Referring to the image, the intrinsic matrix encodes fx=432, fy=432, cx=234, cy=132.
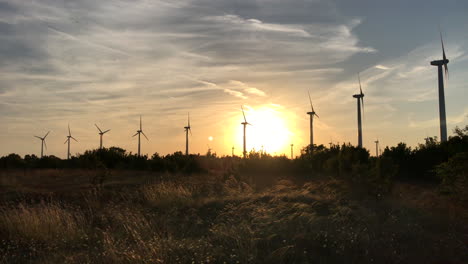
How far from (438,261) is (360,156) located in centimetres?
2078

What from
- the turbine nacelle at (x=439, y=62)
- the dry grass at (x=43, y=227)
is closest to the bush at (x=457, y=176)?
the dry grass at (x=43, y=227)

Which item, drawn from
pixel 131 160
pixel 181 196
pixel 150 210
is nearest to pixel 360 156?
pixel 181 196

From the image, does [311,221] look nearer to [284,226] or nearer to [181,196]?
[284,226]

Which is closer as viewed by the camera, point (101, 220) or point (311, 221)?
point (311, 221)

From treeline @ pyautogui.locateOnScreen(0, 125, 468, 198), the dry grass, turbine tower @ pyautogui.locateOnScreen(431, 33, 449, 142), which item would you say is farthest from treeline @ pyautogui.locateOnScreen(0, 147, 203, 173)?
the dry grass

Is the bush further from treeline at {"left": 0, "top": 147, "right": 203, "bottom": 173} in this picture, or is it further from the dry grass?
treeline at {"left": 0, "top": 147, "right": 203, "bottom": 173}

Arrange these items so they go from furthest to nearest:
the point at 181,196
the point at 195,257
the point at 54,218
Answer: the point at 181,196, the point at 54,218, the point at 195,257

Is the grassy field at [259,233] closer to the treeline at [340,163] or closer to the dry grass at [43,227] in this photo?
the dry grass at [43,227]

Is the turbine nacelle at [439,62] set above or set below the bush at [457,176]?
above

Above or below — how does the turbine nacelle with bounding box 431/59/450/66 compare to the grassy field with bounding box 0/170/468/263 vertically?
above

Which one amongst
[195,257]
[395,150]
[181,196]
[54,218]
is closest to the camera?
[195,257]

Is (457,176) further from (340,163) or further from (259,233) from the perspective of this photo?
(340,163)

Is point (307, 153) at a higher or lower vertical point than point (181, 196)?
higher

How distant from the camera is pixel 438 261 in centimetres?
966
